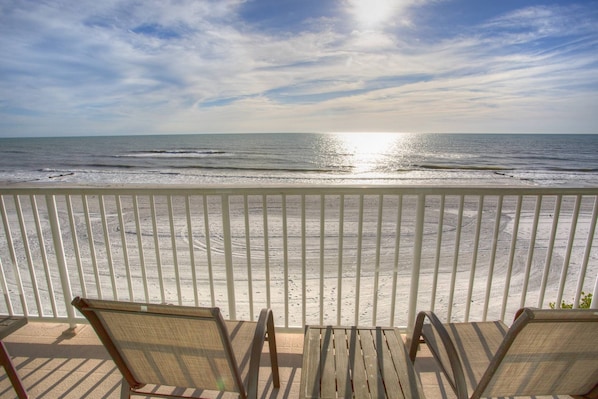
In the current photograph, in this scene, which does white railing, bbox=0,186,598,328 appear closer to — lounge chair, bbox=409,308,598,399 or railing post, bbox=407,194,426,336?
railing post, bbox=407,194,426,336

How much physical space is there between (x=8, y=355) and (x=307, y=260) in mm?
3286

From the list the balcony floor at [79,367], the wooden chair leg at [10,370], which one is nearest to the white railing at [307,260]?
the balcony floor at [79,367]

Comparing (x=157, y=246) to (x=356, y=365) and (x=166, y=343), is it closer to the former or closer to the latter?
(x=166, y=343)

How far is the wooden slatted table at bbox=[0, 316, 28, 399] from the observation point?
142 centimetres

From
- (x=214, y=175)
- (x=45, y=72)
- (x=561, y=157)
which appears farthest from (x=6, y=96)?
(x=561, y=157)

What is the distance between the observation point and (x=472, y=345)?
153 centimetres

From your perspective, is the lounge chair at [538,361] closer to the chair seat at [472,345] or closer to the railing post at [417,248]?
the chair seat at [472,345]

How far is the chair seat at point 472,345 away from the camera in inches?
53.8

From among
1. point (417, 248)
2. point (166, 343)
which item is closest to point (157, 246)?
point (166, 343)

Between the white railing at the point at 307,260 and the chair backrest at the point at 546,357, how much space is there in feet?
2.80

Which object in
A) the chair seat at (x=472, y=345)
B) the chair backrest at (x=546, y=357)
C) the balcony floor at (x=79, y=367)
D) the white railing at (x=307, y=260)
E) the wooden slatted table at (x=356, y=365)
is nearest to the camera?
the chair backrest at (x=546, y=357)

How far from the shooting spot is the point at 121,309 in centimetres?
106

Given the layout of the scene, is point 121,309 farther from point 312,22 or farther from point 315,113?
point 315,113

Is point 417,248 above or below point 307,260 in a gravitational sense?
above
